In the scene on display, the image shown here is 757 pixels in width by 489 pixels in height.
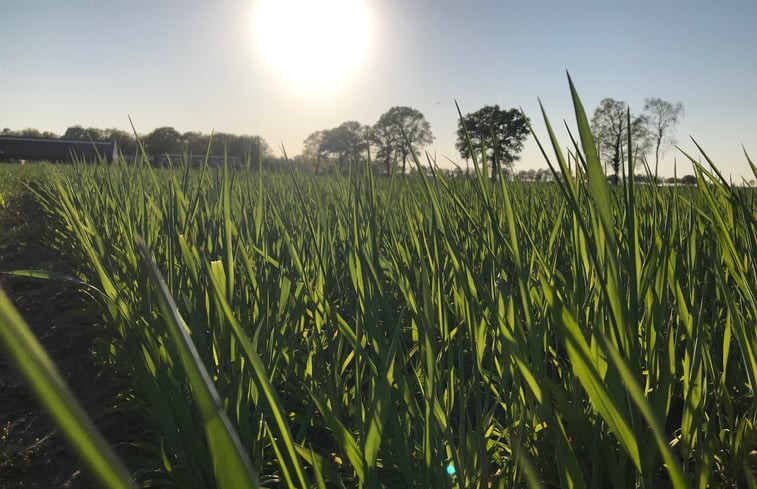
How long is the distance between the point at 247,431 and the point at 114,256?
0.99 meters

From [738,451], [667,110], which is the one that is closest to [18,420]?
[738,451]

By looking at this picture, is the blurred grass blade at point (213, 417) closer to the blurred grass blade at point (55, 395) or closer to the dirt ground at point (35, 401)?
the blurred grass blade at point (55, 395)

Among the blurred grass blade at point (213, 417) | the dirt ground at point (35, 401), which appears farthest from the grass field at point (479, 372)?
the dirt ground at point (35, 401)

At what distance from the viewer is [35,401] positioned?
4.35 ft

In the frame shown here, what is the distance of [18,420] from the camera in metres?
1.23

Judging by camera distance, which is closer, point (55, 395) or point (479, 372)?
point (55, 395)

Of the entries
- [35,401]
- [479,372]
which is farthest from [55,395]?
[35,401]

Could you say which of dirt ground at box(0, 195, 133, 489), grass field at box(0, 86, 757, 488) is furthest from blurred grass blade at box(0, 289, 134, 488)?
dirt ground at box(0, 195, 133, 489)

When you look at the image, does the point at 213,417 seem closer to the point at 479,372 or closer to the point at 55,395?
the point at 55,395

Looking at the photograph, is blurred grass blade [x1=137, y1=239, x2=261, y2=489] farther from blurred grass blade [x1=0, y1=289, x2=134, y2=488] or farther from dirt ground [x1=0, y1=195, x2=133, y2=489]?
dirt ground [x1=0, y1=195, x2=133, y2=489]

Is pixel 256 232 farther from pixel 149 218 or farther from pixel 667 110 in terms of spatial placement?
pixel 667 110

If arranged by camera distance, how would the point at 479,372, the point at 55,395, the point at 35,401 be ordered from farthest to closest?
1. the point at 35,401
2. the point at 479,372
3. the point at 55,395

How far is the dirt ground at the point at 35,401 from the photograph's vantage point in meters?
1.01

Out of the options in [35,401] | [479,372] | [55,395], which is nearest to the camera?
[55,395]
